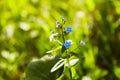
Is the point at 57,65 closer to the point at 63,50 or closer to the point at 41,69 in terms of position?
the point at 63,50

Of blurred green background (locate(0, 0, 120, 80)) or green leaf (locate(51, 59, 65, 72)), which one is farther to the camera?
blurred green background (locate(0, 0, 120, 80))

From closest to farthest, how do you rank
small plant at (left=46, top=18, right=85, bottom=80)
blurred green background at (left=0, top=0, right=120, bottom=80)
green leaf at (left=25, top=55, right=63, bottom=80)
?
small plant at (left=46, top=18, right=85, bottom=80), green leaf at (left=25, top=55, right=63, bottom=80), blurred green background at (left=0, top=0, right=120, bottom=80)

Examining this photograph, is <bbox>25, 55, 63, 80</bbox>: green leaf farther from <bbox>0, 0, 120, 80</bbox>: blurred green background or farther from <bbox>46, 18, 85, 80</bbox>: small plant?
<bbox>0, 0, 120, 80</bbox>: blurred green background

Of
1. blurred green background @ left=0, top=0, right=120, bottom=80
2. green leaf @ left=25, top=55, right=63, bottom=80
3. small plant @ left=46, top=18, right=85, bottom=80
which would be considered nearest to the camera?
small plant @ left=46, top=18, right=85, bottom=80

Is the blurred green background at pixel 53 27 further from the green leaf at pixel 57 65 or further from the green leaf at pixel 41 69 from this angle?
the green leaf at pixel 57 65

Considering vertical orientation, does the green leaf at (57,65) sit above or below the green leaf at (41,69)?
below

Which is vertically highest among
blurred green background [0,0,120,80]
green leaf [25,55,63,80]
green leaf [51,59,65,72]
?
blurred green background [0,0,120,80]

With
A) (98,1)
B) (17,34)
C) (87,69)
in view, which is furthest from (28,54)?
(98,1)

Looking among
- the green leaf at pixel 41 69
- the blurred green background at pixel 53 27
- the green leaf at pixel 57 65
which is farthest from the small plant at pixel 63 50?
the blurred green background at pixel 53 27

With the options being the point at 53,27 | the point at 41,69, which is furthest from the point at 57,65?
the point at 53,27

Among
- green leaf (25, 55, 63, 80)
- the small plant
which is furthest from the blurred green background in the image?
the small plant
